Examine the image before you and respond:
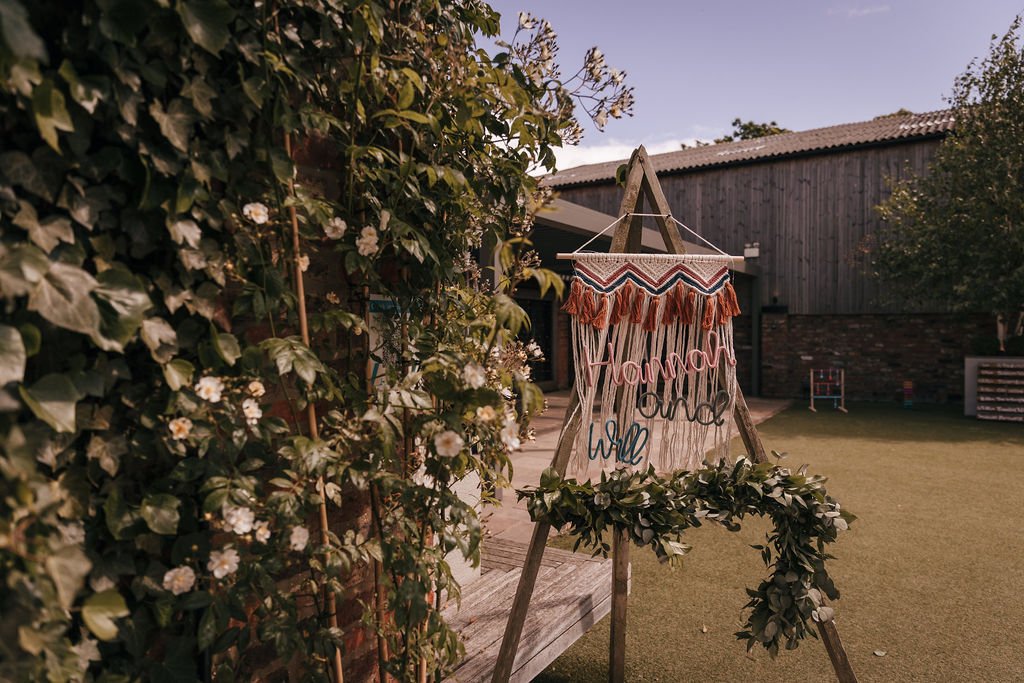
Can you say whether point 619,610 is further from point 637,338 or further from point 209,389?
point 209,389

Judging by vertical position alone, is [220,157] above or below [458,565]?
above

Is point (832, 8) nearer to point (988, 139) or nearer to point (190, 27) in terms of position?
point (988, 139)

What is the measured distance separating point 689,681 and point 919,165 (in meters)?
12.2

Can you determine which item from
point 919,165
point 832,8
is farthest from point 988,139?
point 832,8

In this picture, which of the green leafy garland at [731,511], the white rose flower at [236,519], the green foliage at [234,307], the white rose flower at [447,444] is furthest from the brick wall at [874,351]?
the white rose flower at [236,519]

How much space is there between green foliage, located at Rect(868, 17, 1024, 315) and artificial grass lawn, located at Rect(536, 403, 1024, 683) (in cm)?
486

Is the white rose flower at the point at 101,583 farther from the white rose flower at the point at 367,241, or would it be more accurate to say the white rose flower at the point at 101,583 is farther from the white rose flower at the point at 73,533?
the white rose flower at the point at 367,241

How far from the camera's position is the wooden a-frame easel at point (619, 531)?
1.85m

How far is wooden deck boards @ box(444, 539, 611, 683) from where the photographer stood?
1.96m

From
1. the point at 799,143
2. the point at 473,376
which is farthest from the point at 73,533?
the point at 799,143

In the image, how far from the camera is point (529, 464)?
617cm

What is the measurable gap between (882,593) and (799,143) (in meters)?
11.7

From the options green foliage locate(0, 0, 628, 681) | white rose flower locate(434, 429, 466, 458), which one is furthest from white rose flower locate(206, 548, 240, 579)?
white rose flower locate(434, 429, 466, 458)

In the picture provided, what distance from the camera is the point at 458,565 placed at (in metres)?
2.79
